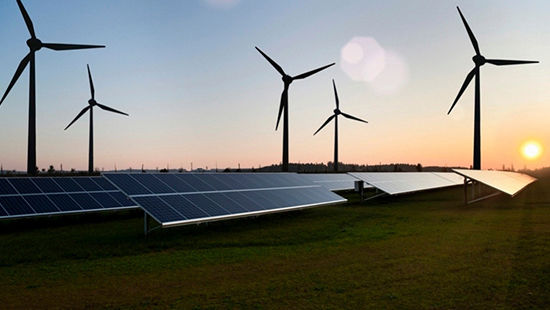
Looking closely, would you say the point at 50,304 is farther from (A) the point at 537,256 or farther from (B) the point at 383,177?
(B) the point at 383,177

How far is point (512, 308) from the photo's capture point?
9297 millimetres

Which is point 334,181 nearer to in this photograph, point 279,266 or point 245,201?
point 245,201

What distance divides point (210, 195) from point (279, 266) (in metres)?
10.5

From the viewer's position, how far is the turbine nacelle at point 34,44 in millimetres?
50716

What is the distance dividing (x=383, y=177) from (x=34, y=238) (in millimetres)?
34194

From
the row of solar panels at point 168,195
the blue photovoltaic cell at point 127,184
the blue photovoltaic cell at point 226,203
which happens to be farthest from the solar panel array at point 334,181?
the blue photovoltaic cell at point 127,184

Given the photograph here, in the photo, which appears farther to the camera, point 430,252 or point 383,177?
point 383,177

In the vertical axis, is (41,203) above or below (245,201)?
below

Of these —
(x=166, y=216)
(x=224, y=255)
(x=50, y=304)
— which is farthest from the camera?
(x=166, y=216)

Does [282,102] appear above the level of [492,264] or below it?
above

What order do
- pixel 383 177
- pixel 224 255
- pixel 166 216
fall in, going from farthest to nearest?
pixel 383 177 < pixel 166 216 < pixel 224 255

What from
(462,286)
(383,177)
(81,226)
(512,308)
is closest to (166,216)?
(81,226)

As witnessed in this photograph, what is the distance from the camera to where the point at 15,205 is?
72.4ft

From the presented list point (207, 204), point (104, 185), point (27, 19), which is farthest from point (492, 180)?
point (27, 19)
